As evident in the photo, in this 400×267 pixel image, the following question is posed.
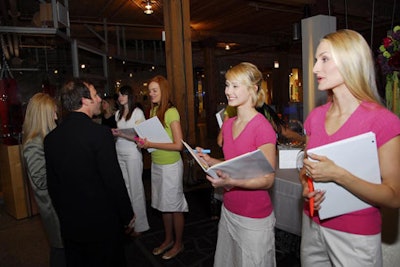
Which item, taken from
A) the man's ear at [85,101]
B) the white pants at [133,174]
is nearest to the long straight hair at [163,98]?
the white pants at [133,174]

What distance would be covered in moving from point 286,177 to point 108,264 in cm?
139

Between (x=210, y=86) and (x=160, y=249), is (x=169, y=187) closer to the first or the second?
(x=160, y=249)

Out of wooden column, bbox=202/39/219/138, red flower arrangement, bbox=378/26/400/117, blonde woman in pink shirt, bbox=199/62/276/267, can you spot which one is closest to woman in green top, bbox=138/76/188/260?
blonde woman in pink shirt, bbox=199/62/276/267

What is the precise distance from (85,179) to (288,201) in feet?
4.76

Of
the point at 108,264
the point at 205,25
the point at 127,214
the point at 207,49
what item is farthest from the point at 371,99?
the point at 207,49

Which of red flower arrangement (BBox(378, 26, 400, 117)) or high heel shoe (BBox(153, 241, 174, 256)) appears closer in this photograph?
red flower arrangement (BBox(378, 26, 400, 117))

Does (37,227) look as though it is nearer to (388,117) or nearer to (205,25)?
(388,117)

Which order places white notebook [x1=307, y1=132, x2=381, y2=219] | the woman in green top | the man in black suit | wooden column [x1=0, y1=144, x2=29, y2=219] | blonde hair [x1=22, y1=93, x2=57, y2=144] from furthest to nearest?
1. wooden column [x1=0, y1=144, x2=29, y2=219]
2. the woman in green top
3. blonde hair [x1=22, y1=93, x2=57, y2=144]
4. the man in black suit
5. white notebook [x1=307, y1=132, x2=381, y2=219]

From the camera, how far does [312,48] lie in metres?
3.93

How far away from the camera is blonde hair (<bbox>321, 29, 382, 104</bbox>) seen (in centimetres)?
114

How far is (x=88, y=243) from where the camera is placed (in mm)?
1835

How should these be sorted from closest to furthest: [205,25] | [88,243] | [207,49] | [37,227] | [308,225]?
1. [308,225]
2. [88,243]
3. [37,227]
4. [205,25]
5. [207,49]

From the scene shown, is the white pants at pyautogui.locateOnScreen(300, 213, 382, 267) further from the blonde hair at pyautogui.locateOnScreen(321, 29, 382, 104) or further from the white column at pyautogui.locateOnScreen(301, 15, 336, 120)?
the white column at pyautogui.locateOnScreen(301, 15, 336, 120)

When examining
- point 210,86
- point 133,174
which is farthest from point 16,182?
point 210,86
